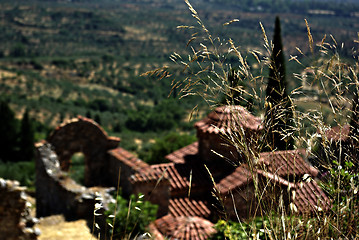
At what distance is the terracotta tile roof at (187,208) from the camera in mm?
10148

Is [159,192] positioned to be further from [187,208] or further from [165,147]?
[165,147]

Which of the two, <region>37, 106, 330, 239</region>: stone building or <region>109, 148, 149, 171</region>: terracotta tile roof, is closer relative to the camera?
<region>37, 106, 330, 239</region>: stone building

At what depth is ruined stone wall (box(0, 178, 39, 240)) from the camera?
7.34m

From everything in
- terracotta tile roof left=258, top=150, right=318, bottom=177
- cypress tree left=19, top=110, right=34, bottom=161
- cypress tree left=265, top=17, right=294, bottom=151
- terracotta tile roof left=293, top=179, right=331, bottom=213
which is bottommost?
cypress tree left=19, top=110, right=34, bottom=161

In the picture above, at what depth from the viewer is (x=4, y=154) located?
26.5 metres

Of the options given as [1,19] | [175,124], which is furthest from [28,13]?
[175,124]

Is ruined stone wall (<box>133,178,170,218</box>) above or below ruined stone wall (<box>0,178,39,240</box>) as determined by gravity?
below

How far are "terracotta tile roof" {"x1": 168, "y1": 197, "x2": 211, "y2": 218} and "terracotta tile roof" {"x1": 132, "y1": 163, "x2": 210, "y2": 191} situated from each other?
348 mm

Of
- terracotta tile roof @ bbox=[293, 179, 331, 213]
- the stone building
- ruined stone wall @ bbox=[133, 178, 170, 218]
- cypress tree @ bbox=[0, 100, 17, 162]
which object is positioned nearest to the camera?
terracotta tile roof @ bbox=[293, 179, 331, 213]

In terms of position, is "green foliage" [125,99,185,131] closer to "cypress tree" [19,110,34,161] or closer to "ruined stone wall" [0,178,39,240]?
"cypress tree" [19,110,34,161]

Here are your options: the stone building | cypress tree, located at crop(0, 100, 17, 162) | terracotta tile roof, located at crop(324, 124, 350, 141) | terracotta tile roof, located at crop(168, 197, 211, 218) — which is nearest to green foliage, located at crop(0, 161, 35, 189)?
cypress tree, located at crop(0, 100, 17, 162)

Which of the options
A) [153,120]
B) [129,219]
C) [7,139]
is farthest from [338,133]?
[153,120]

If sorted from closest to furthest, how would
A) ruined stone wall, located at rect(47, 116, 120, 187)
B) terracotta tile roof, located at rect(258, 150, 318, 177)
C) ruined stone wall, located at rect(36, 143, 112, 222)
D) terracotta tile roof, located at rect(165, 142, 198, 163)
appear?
terracotta tile roof, located at rect(258, 150, 318, 177) → ruined stone wall, located at rect(36, 143, 112, 222) → terracotta tile roof, located at rect(165, 142, 198, 163) → ruined stone wall, located at rect(47, 116, 120, 187)

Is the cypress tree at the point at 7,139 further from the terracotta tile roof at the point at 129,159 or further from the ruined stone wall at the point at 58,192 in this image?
the terracotta tile roof at the point at 129,159
